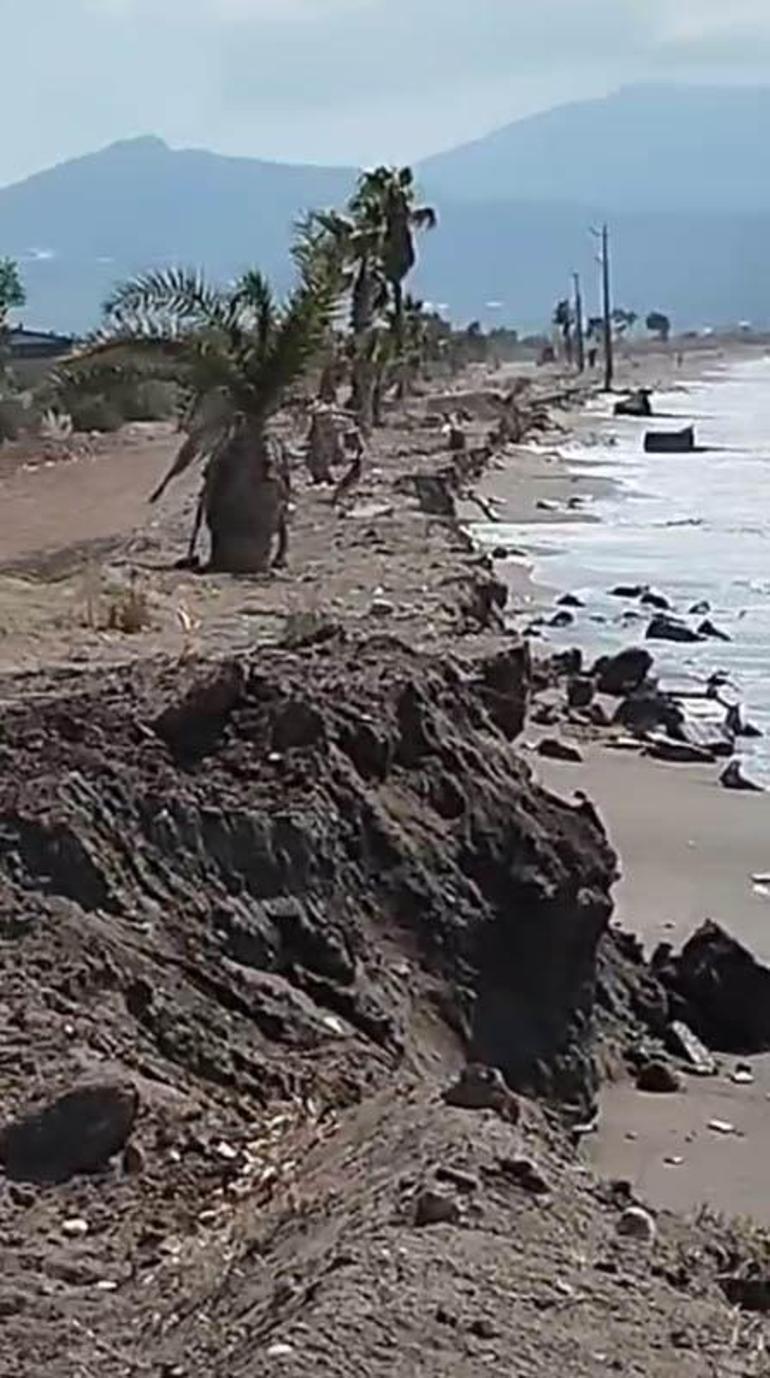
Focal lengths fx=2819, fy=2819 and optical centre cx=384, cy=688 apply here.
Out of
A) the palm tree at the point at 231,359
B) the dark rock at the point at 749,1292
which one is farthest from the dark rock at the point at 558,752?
the dark rock at the point at 749,1292

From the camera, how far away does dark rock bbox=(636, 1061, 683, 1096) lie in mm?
11836

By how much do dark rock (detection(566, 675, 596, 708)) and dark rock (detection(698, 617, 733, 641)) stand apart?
729 centimetres

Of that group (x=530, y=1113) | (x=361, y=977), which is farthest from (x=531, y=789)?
(x=530, y=1113)

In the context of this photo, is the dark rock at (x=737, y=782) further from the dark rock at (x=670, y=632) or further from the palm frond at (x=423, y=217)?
the palm frond at (x=423, y=217)

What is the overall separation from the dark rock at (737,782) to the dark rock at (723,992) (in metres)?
6.77

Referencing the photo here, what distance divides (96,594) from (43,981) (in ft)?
34.1

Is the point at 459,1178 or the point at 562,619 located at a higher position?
the point at 459,1178

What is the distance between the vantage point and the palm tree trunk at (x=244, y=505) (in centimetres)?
2323

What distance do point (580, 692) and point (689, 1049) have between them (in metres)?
11.9

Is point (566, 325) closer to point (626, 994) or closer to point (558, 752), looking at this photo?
point (558, 752)

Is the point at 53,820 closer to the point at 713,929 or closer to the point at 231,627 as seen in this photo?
the point at 713,929

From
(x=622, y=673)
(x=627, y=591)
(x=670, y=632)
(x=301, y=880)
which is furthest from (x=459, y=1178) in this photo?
(x=627, y=591)

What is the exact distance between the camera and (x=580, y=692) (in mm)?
24234

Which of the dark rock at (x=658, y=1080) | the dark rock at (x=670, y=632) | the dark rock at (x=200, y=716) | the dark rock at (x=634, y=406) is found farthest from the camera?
the dark rock at (x=634, y=406)
